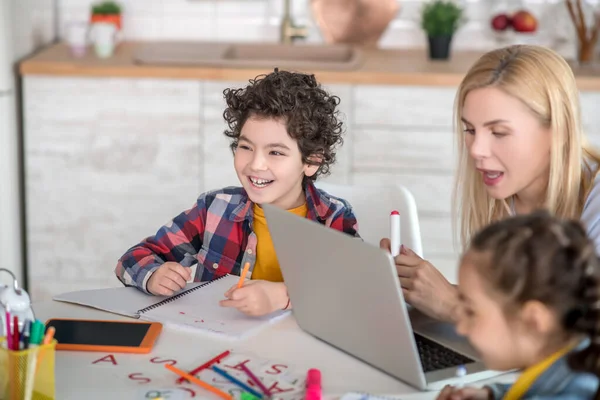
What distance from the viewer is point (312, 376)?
1279 mm

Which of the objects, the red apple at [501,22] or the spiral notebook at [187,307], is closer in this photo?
the spiral notebook at [187,307]

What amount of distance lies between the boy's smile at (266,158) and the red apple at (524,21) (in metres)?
1.73

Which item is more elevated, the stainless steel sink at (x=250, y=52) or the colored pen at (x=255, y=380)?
the stainless steel sink at (x=250, y=52)

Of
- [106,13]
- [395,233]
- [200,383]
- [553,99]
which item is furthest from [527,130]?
[106,13]

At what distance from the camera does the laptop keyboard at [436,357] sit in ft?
4.42

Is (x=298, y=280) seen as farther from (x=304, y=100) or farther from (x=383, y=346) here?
(x=304, y=100)

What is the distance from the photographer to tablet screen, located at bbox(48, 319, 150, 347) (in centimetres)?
143

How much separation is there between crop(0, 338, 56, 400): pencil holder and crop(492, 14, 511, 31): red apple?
2.55 meters

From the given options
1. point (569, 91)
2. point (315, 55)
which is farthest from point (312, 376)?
point (315, 55)

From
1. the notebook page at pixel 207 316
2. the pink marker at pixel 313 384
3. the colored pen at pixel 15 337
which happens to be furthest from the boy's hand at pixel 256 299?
the colored pen at pixel 15 337

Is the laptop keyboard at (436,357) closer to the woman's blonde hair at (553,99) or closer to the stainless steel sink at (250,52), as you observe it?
the woman's blonde hair at (553,99)

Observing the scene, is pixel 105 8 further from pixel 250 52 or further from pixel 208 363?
pixel 208 363

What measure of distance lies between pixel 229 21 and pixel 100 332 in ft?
7.60

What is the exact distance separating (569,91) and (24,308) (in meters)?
1.02
